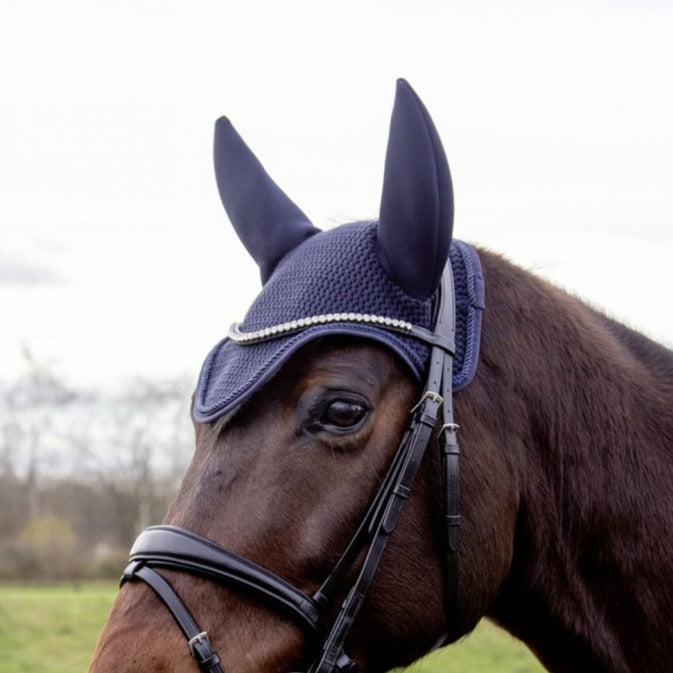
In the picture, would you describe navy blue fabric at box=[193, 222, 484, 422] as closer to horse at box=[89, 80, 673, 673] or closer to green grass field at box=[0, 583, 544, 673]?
horse at box=[89, 80, 673, 673]

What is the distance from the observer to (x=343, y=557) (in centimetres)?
318

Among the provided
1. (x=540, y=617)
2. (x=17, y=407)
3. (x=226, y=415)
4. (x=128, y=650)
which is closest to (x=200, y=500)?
(x=226, y=415)

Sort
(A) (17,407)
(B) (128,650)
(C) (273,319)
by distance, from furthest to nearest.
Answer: (A) (17,407) → (C) (273,319) → (B) (128,650)

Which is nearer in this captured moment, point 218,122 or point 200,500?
point 200,500

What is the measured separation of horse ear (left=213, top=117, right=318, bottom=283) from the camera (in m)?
3.91

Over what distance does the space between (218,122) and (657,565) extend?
8.03 ft

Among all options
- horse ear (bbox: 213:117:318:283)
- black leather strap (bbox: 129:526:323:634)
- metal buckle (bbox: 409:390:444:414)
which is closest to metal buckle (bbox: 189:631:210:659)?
black leather strap (bbox: 129:526:323:634)

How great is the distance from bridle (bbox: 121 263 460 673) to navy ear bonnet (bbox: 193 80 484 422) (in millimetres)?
109

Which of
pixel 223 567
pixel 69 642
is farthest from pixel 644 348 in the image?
pixel 69 642

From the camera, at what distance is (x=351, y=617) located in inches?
125

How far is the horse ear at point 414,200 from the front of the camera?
331cm

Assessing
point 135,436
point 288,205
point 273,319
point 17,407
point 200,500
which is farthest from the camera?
point 17,407

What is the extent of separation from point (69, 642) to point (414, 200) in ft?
59.3

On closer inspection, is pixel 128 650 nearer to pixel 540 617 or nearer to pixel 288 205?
pixel 540 617
